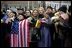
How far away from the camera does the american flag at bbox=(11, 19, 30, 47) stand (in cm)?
707

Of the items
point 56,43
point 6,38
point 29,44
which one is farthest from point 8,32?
point 56,43

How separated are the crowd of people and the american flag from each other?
0.06 meters

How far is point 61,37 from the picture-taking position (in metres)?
7.12

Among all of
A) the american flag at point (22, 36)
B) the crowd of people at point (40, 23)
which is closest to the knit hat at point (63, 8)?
the crowd of people at point (40, 23)

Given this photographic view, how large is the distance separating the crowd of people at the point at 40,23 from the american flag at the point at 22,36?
0.06 m

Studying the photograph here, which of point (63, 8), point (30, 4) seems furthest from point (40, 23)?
point (63, 8)

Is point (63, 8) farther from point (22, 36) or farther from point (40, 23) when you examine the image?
point (22, 36)

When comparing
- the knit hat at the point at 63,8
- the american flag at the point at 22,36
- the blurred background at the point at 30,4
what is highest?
the blurred background at the point at 30,4

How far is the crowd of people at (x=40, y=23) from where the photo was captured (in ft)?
23.1

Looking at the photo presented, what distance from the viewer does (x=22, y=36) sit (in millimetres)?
7105

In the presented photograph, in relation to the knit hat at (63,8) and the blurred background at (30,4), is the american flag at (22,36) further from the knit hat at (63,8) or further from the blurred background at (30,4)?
the knit hat at (63,8)

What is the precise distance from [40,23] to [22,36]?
21.6 inches

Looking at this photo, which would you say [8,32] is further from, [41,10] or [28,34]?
[41,10]

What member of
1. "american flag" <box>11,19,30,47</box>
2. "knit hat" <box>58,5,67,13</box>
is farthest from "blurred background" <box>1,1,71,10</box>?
"american flag" <box>11,19,30,47</box>
